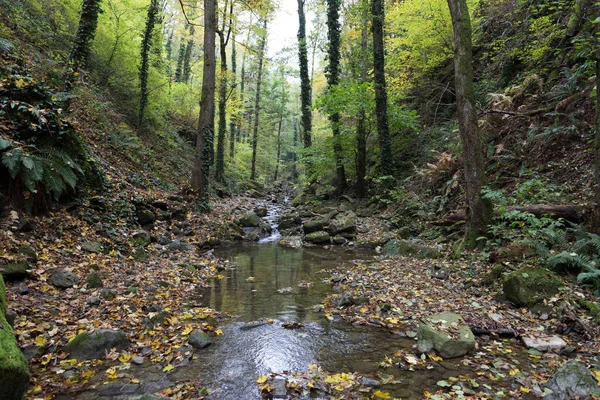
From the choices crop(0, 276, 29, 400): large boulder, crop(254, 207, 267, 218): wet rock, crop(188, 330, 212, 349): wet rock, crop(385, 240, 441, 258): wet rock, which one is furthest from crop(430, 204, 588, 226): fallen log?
crop(254, 207, 267, 218): wet rock

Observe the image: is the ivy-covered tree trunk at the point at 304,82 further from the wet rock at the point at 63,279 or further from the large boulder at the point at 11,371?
the large boulder at the point at 11,371

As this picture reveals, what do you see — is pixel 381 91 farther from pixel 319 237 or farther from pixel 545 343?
pixel 545 343

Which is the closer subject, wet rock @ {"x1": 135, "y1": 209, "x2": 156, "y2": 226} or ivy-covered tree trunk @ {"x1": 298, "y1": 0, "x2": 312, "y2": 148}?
wet rock @ {"x1": 135, "y1": 209, "x2": 156, "y2": 226}

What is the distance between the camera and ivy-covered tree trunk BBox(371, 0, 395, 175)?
13346 mm

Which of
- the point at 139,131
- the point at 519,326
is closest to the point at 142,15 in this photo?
the point at 139,131

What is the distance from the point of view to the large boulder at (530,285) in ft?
16.1

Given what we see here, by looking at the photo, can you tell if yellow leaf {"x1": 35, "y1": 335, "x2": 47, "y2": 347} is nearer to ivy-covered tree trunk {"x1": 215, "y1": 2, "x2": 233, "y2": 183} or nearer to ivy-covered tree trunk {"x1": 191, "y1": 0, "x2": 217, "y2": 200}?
ivy-covered tree trunk {"x1": 191, "y1": 0, "x2": 217, "y2": 200}

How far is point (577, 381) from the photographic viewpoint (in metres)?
3.14

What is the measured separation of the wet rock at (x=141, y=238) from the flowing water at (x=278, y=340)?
238 centimetres

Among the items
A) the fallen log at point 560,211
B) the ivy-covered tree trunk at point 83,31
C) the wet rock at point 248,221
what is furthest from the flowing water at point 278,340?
the ivy-covered tree trunk at point 83,31

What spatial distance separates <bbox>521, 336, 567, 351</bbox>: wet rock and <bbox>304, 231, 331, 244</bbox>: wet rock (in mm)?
7558

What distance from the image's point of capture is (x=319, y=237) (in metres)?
11.6

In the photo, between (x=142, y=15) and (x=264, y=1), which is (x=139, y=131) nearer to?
(x=142, y=15)

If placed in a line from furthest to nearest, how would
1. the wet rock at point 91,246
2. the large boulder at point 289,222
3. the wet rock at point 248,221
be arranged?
the large boulder at point 289,222 < the wet rock at point 248,221 < the wet rock at point 91,246
